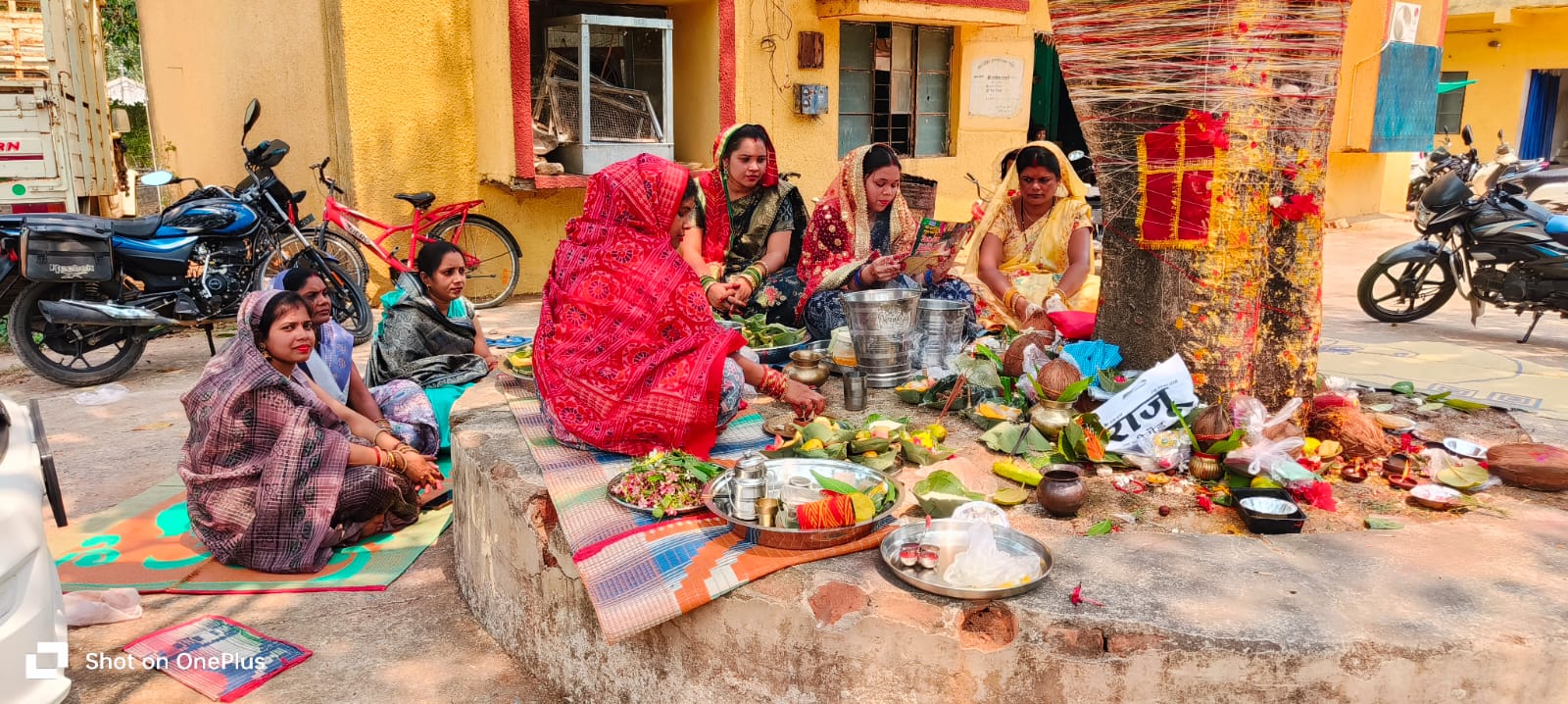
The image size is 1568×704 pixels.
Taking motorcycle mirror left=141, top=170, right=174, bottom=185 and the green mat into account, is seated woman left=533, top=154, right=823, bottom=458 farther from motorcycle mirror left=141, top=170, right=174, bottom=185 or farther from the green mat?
motorcycle mirror left=141, top=170, right=174, bottom=185

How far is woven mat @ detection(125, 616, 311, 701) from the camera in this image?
300 cm

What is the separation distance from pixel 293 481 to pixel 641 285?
1423 millimetres

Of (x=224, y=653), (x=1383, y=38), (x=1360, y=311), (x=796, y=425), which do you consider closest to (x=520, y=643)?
(x=224, y=653)

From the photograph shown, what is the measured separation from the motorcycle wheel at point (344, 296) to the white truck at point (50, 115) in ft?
13.0

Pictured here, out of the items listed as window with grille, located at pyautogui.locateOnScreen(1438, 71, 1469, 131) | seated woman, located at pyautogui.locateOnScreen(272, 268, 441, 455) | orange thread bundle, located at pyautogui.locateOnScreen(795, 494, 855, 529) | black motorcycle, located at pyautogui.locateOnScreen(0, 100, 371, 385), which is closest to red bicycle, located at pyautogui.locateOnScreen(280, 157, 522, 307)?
black motorcycle, located at pyautogui.locateOnScreen(0, 100, 371, 385)

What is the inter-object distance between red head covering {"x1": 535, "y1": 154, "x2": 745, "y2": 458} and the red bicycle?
387 cm

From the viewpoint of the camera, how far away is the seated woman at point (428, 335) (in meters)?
4.78

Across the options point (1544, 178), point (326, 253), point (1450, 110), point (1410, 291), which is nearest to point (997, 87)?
point (1410, 291)

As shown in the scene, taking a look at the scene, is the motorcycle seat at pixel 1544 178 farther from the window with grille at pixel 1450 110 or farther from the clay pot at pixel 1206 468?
the clay pot at pixel 1206 468

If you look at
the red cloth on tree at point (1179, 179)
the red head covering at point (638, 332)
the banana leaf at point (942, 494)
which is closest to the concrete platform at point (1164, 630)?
the banana leaf at point (942, 494)

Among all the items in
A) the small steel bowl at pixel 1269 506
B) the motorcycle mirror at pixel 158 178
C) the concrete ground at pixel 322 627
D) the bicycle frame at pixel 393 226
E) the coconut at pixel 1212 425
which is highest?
the motorcycle mirror at pixel 158 178

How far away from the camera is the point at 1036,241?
18.3 ft

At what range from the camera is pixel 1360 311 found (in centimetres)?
831

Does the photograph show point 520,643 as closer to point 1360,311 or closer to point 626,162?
point 626,162
